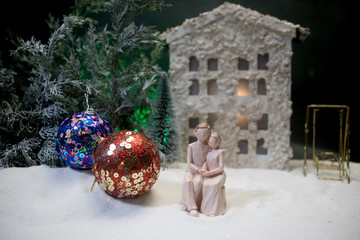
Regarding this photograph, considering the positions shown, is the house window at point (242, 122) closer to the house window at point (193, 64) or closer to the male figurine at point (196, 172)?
the house window at point (193, 64)

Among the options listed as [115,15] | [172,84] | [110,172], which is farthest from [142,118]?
[110,172]

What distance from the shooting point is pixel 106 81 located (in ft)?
12.6

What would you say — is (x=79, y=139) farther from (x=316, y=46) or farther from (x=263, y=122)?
(x=316, y=46)

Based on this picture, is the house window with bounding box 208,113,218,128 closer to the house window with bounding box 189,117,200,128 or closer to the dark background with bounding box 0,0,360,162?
the house window with bounding box 189,117,200,128

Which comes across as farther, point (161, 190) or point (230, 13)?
point (230, 13)

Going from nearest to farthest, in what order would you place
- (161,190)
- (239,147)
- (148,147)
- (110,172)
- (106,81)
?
(110,172)
(148,147)
(161,190)
(106,81)
(239,147)

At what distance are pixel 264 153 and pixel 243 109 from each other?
77 centimetres

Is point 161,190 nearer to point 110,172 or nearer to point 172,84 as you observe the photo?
point 110,172

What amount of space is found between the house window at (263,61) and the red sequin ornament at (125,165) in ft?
7.96

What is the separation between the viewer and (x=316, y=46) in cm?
464

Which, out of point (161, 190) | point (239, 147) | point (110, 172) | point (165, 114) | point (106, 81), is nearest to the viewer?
point (110, 172)

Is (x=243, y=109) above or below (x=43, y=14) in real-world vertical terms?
below

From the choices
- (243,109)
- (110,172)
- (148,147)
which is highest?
(243,109)

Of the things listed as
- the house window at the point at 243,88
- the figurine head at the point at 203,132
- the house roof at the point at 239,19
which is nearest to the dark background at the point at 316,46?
the house roof at the point at 239,19
